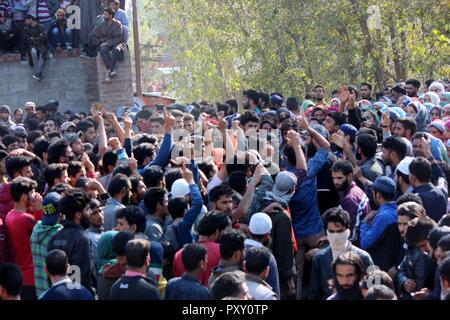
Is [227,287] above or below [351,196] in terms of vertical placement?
below

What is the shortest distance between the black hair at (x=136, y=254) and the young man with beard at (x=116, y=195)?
5.94 feet

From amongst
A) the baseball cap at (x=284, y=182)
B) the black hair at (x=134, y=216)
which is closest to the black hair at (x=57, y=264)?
the black hair at (x=134, y=216)

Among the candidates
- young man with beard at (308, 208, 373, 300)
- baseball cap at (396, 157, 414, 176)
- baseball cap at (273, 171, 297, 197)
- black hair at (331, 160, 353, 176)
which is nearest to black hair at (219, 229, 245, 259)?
young man with beard at (308, 208, 373, 300)

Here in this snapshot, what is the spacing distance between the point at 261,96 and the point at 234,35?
10684mm

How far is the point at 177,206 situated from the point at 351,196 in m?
1.86

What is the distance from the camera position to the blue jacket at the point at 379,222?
360 inches

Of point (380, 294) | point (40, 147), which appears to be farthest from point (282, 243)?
point (40, 147)

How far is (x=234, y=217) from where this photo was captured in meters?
9.78

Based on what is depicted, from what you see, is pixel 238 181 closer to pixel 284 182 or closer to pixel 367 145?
pixel 284 182

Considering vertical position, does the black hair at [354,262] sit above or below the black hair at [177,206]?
below

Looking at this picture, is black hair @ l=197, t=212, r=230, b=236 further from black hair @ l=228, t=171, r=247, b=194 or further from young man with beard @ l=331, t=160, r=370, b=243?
young man with beard @ l=331, t=160, r=370, b=243

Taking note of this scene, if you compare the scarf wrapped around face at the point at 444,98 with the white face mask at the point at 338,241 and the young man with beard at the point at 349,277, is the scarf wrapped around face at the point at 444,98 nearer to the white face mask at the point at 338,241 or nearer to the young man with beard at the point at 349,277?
the white face mask at the point at 338,241

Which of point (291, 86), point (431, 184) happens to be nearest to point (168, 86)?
point (291, 86)

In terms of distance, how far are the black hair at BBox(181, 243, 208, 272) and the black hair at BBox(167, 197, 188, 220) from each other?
1424 mm
